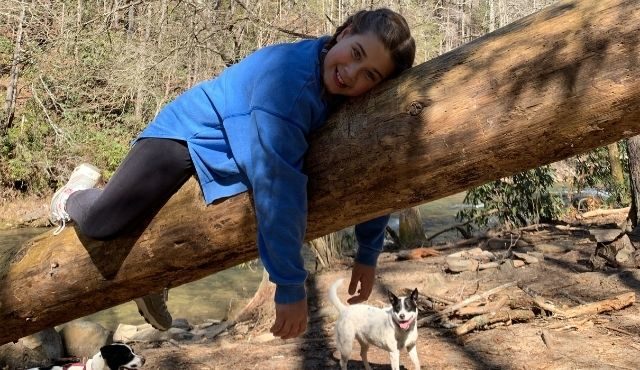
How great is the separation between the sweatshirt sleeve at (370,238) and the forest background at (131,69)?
6.07 m

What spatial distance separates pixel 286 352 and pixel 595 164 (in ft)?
33.7

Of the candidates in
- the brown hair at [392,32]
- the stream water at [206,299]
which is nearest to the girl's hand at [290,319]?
the brown hair at [392,32]

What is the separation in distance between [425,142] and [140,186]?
1000mm

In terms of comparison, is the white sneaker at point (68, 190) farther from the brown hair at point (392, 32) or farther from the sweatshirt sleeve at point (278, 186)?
the brown hair at point (392, 32)

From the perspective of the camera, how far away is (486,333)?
19.2 ft

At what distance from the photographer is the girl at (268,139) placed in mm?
1872

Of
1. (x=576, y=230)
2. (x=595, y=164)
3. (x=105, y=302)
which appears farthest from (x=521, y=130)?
(x=595, y=164)

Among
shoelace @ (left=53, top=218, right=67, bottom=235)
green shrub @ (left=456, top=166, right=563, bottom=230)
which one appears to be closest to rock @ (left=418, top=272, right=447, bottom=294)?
green shrub @ (left=456, top=166, right=563, bottom=230)

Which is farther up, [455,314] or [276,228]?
[276,228]

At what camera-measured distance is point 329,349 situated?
6.27 metres

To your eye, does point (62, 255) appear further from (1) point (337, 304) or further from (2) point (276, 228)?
(1) point (337, 304)

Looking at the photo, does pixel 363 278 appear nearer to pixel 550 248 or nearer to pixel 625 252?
pixel 625 252

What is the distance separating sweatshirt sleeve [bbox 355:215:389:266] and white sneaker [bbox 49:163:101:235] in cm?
119

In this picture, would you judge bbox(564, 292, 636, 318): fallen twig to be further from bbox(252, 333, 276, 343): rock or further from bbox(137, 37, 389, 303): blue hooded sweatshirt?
bbox(137, 37, 389, 303): blue hooded sweatshirt
